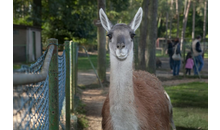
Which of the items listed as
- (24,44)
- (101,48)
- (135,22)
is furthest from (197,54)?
(24,44)

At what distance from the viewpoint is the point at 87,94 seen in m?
10.7

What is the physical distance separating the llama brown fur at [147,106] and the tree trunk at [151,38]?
668cm

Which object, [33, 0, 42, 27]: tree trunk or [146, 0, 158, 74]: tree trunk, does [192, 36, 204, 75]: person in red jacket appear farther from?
[33, 0, 42, 27]: tree trunk

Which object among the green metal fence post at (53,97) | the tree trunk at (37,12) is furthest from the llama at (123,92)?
the tree trunk at (37,12)

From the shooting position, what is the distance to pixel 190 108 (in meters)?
7.82

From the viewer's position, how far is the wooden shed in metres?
21.6

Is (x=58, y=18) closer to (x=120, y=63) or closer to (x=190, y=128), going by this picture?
(x=190, y=128)

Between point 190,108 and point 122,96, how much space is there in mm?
5082

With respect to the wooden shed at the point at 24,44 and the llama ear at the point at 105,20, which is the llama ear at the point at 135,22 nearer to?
the llama ear at the point at 105,20

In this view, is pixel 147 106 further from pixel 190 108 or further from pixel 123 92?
pixel 190 108

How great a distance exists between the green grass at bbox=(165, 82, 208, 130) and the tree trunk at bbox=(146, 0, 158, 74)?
1.80 metres

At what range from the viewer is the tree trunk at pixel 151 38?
451 inches

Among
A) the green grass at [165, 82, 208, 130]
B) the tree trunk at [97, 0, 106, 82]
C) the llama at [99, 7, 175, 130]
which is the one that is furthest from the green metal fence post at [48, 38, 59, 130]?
the tree trunk at [97, 0, 106, 82]
